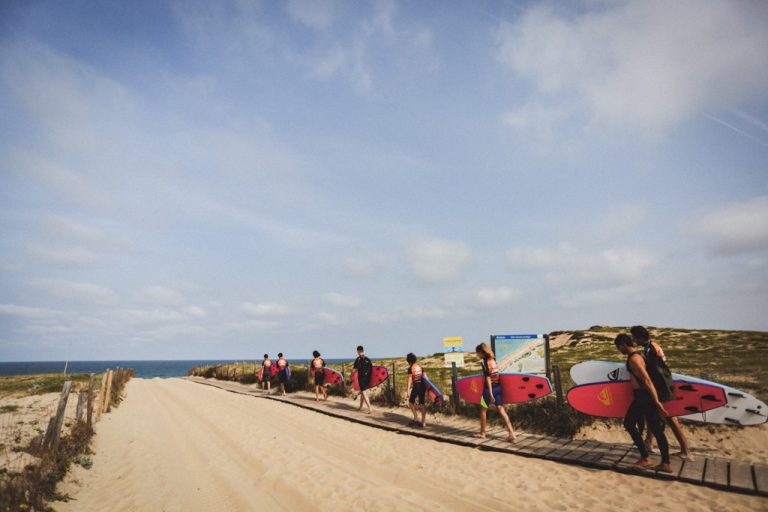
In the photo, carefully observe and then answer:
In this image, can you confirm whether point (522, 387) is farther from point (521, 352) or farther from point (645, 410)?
point (645, 410)

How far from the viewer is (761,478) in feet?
17.8

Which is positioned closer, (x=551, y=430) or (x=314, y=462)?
(x=314, y=462)

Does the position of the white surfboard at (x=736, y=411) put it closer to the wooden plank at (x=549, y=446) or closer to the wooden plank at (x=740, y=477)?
the wooden plank at (x=740, y=477)

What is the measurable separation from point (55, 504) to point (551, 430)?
938 cm

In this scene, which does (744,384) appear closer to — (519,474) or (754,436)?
(754,436)

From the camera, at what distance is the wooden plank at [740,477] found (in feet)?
16.8

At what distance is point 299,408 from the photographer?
14141 millimetres

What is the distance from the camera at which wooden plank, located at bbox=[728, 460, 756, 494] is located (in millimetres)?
5109

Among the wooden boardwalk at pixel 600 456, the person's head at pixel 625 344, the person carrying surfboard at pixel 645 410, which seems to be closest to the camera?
the wooden boardwalk at pixel 600 456

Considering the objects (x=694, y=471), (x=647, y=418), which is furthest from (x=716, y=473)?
(x=647, y=418)

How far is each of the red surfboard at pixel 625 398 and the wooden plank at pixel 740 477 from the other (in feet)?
3.17

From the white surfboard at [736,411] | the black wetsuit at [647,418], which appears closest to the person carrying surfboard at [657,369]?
the black wetsuit at [647,418]

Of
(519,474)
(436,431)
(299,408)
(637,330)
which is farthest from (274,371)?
(637,330)

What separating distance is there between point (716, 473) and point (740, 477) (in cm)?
26
